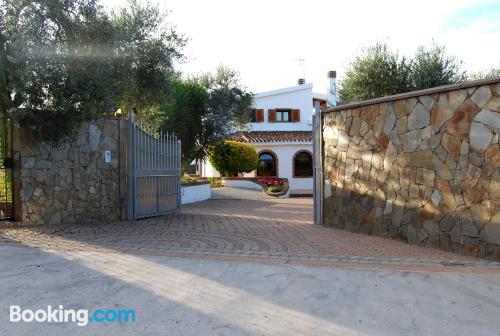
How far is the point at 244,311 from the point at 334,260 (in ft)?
8.34

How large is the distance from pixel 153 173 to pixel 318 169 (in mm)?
4248

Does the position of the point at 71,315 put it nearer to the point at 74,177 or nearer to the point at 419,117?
the point at 419,117

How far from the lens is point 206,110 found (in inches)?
817

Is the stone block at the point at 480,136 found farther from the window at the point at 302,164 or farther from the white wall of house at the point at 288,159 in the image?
the window at the point at 302,164

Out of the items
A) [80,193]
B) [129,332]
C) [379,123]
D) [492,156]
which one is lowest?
[129,332]

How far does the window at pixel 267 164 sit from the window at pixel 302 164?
1466mm

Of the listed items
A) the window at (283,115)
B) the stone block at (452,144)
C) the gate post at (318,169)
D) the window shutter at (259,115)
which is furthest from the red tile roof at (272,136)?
the stone block at (452,144)

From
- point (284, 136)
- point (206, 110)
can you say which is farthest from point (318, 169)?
point (284, 136)

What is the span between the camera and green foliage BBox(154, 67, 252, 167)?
19406 millimetres

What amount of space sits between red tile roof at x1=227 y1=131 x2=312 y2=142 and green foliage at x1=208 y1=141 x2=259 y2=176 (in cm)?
358

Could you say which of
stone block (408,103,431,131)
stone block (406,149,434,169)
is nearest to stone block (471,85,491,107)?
stone block (408,103,431,131)

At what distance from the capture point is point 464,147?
7.04 meters

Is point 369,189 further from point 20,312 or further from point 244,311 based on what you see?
point 20,312

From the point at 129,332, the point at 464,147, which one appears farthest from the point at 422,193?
the point at 129,332
